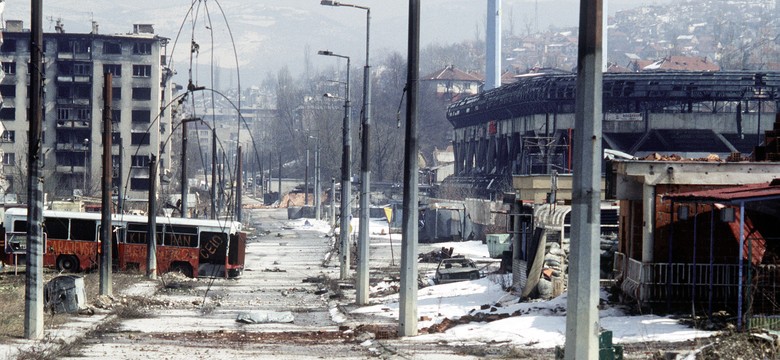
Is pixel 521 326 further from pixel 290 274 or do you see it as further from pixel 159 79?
pixel 159 79

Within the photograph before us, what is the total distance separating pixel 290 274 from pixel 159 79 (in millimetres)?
76390

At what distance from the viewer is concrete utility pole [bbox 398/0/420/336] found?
24.3 metres

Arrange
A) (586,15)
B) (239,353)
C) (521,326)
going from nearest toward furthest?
(586,15)
(239,353)
(521,326)

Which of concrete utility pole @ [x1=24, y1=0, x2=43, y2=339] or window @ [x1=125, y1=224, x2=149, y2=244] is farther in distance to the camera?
window @ [x1=125, y1=224, x2=149, y2=244]

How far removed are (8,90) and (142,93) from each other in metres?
13.9

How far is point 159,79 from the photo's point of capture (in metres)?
126

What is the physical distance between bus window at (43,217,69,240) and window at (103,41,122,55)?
259 ft

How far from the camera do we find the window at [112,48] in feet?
411

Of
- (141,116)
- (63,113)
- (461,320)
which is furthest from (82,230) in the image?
(63,113)

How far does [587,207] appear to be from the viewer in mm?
12516

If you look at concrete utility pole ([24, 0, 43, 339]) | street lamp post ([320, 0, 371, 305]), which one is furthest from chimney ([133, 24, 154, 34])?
concrete utility pole ([24, 0, 43, 339])

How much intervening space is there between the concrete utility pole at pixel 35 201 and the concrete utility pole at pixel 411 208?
694cm

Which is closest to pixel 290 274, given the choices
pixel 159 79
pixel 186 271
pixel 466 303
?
pixel 186 271

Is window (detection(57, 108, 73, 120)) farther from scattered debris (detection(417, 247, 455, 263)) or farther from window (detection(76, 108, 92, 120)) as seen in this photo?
scattered debris (detection(417, 247, 455, 263))
